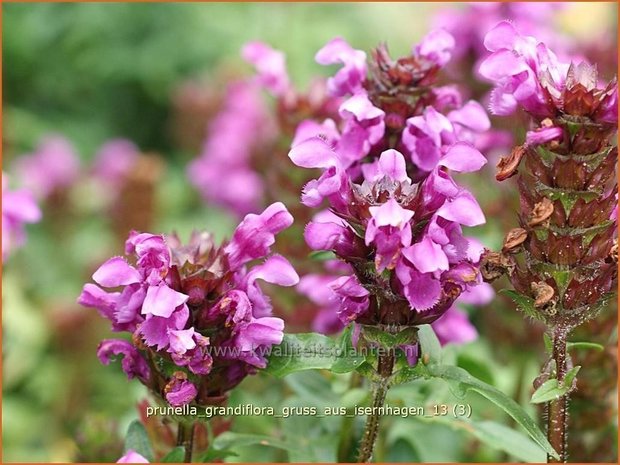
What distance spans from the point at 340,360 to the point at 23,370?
4.69ft

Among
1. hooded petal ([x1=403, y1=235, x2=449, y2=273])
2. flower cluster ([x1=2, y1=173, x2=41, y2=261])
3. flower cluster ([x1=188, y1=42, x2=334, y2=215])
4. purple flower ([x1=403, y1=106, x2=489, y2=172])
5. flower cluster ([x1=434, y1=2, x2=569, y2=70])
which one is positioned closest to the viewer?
hooded petal ([x1=403, y1=235, x2=449, y2=273])

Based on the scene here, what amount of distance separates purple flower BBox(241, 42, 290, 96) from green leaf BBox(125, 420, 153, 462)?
25.0 inches

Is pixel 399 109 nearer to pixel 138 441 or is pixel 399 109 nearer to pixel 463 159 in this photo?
pixel 463 159

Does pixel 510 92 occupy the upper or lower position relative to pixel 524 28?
lower

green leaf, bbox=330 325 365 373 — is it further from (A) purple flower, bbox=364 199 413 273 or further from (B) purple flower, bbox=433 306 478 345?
(B) purple flower, bbox=433 306 478 345

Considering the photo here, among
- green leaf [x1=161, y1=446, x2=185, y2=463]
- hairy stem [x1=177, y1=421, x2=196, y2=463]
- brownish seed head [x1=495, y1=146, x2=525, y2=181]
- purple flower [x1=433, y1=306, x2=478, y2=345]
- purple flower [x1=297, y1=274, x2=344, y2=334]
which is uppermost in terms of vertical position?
purple flower [x1=297, y1=274, x2=344, y2=334]

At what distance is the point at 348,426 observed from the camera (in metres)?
1.20

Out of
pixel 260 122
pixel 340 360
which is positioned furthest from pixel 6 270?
pixel 340 360

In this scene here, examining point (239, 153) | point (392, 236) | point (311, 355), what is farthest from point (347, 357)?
point (239, 153)

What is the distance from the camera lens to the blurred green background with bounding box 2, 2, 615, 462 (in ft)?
4.86

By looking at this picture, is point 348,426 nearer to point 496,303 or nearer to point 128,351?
point 128,351

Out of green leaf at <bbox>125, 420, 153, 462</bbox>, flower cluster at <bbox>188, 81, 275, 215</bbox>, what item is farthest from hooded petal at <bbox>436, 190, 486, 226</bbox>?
flower cluster at <bbox>188, 81, 275, 215</bbox>

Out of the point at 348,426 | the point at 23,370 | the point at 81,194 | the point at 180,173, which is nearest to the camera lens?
the point at 348,426

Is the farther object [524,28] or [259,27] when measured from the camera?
[259,27]
